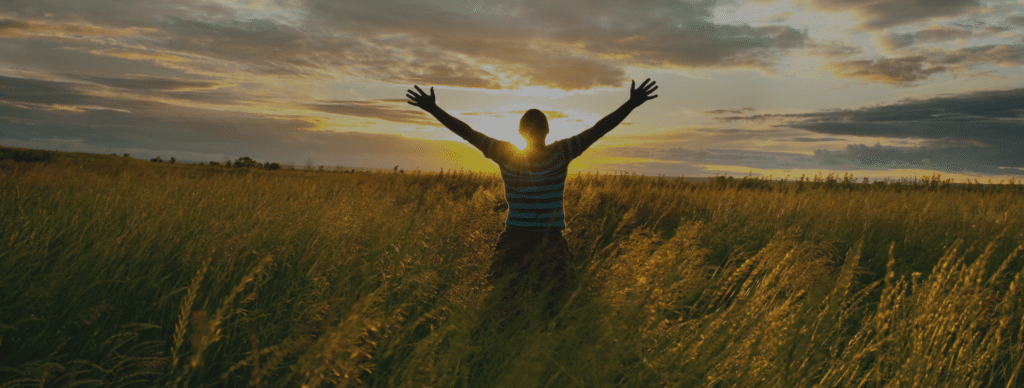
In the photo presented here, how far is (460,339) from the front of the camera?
7.77ft

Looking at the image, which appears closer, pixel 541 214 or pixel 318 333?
pixel 318 333

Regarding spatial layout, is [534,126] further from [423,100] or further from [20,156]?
[20,156]

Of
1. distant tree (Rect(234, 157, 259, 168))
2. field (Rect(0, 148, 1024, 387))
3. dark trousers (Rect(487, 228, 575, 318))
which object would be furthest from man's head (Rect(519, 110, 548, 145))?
distant tree (Rect(234, 157, 259, 168))

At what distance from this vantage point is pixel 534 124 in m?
3.56

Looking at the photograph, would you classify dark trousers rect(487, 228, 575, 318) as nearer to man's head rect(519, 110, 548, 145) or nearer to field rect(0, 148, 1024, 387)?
field rect(0, 148, 1024, 387)

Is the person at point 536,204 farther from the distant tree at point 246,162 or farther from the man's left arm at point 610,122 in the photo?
the distant tree at point 246,162

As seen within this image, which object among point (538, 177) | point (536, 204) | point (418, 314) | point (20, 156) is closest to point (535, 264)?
point (536, 204)

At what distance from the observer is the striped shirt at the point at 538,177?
3.59 meters

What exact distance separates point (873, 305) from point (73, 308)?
24.0ft

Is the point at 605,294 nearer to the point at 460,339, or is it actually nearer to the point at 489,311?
the point at 489,311

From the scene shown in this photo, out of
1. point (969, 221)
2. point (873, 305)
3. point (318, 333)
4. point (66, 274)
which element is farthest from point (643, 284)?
point (969, 221)

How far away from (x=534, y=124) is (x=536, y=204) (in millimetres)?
593

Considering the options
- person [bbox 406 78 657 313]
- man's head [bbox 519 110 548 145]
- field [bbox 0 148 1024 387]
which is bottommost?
field [bbox 0 148 1024 387]

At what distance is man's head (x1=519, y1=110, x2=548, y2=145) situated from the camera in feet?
11.7
